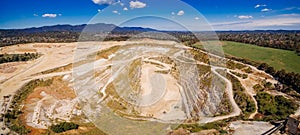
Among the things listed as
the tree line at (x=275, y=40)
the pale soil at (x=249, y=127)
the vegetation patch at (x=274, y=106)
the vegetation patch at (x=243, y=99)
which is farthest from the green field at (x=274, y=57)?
the pale soil at (x=249, y=127)

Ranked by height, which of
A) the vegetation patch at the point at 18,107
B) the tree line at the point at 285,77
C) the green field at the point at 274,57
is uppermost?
the green field at the point at 274,57

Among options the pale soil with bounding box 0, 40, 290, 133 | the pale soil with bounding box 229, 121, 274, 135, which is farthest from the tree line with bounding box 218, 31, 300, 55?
the pale soil with bounding box 229, 121, 274, 135

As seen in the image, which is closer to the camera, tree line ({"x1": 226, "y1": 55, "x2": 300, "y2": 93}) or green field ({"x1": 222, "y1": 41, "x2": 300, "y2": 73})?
tree line ({"x1": 226, "y1": 55, "x2": 300, "y2": 93})

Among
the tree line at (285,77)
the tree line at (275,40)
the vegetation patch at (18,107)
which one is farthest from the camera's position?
the tree line at (275,40)

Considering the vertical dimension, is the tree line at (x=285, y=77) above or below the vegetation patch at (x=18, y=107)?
above

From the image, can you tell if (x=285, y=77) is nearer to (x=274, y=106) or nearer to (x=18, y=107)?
(x=274, y=106)

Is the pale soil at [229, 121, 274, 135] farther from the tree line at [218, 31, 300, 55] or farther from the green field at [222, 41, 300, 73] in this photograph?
the tree line at [218, 31, 300, 55]

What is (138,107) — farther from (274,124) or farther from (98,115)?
(274,124)

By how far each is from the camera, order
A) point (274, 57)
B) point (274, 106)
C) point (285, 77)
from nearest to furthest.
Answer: point (274, 106)
point (285, 77)
point (274, 57)

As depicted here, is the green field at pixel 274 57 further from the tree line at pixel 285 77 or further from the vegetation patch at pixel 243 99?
the vegetation patch at pixel 243 99

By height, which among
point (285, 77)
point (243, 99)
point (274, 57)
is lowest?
point (243, 99)

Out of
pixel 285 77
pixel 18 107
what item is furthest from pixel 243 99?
pixel 18 107
